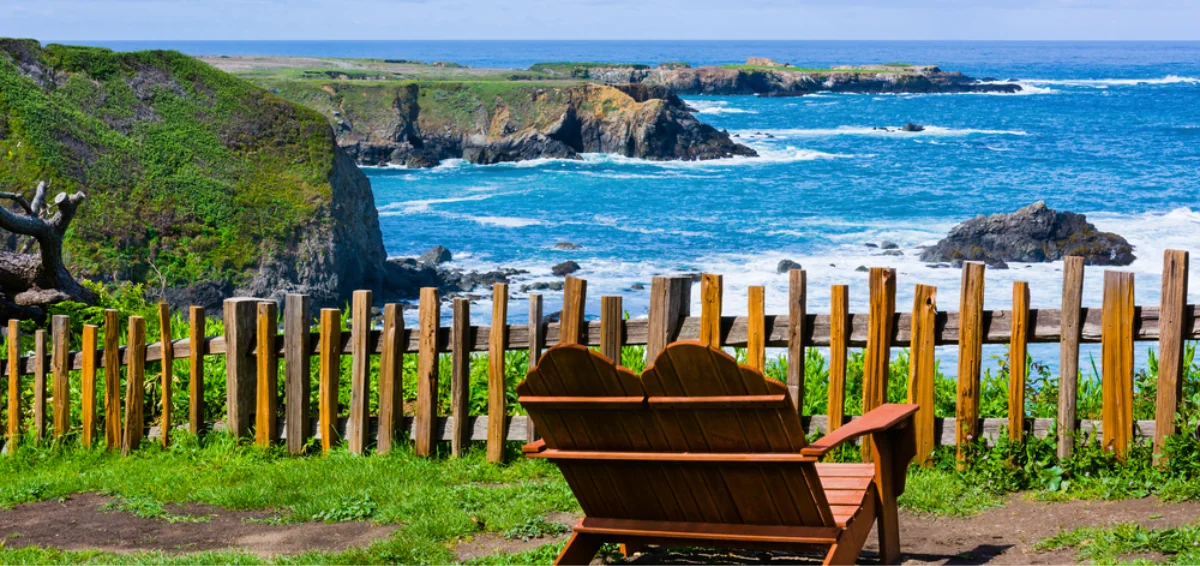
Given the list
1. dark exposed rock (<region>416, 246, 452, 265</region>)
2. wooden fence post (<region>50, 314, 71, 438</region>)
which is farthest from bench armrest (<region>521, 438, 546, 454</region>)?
dark exposed rock (<region>416, 246, 452, 265</region>)

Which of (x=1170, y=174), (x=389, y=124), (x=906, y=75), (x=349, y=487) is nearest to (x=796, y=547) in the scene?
(x=349, y=487)

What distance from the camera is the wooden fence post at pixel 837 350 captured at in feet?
21.0

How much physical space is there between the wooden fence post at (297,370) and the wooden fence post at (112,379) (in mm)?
1197

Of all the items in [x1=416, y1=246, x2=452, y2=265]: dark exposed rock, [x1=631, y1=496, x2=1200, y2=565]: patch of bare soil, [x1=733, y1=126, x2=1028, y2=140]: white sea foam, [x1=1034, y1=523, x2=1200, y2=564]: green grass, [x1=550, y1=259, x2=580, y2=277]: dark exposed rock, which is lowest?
[x1=550, y1=259, x2=580, y2=277]: dark exposed rock

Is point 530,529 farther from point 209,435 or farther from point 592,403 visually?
point 209,435

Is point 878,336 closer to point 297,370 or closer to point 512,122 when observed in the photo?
point 297,370

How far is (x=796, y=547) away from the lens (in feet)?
14.1

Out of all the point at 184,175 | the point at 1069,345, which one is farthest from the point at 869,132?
the point at 1069,345

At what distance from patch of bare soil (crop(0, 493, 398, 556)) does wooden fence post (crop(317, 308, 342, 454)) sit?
1.03 m

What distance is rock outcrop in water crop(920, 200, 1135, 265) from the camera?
112 ft

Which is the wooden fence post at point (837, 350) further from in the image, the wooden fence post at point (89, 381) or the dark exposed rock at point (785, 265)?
the dark exposed rock at point (785, 265)

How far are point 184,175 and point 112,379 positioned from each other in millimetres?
25417

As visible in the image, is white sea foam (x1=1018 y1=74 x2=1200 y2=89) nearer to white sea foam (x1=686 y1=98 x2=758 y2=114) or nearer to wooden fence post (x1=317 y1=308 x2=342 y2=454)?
white sea foam (x1=686 y1=98 x2=758 y2=114)

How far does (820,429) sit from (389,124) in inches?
2628
